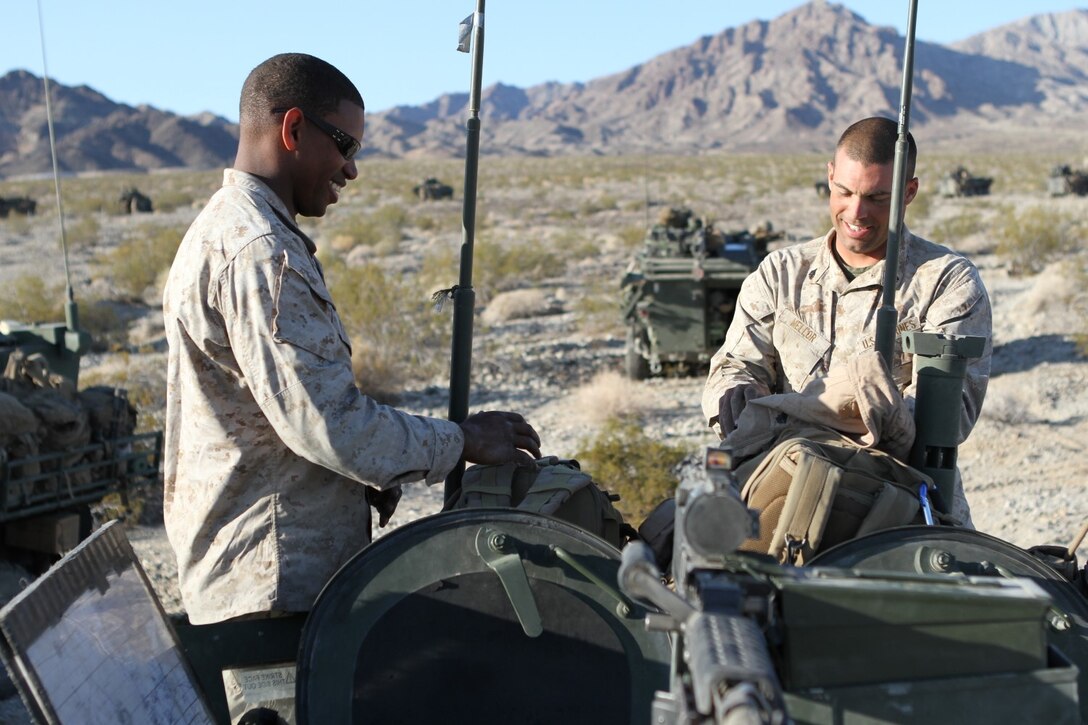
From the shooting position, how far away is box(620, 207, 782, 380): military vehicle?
39.3 feet

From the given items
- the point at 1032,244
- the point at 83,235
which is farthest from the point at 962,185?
the point at 83,235

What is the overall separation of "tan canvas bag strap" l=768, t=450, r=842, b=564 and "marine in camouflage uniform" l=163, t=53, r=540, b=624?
615 millimetres

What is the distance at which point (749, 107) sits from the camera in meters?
169

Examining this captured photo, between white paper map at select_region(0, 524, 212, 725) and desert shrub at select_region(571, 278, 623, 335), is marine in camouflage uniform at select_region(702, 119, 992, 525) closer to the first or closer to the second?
white paper map at select_region(0, 524, 212, 725)

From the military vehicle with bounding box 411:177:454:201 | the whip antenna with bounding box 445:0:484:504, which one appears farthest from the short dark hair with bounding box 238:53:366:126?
the military vehicle with bounding box 411:177:454:201

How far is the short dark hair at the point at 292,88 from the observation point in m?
2.38

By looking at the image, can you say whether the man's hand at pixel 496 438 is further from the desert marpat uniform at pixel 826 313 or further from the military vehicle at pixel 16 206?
the military vehicle at pixel 16 206

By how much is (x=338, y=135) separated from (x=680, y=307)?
9.80 m

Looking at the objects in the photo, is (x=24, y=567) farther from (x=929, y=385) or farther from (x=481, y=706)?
(x=929, y=385)

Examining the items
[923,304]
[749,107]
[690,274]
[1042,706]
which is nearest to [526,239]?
[690,274]

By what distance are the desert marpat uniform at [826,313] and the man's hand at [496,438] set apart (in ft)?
2.45

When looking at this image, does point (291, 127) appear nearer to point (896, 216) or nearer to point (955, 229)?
point (896, 216)

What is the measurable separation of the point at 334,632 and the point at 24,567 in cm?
427

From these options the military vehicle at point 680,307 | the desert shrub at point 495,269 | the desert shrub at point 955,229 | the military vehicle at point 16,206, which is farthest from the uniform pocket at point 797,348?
the military vehicle at point 16,206
